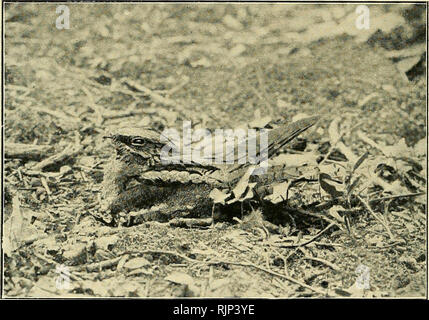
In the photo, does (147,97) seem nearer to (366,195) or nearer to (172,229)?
(172,229)

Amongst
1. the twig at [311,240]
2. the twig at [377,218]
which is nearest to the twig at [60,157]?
the twig at [311,240]

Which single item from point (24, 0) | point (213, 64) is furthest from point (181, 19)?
point (24, 0)

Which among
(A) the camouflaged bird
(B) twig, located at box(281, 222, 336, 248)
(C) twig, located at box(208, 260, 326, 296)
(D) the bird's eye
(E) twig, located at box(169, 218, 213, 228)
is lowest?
(C) twig, located at box(208, 260, 326, 296)

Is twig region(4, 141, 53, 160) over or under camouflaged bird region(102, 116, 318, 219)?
over

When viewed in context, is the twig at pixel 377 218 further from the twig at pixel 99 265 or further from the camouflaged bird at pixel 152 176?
the twig at pixel 99 265

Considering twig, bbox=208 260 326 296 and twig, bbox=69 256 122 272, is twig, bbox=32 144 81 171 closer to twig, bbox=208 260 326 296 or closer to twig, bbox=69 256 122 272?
twig, bbox=69 256 122 272

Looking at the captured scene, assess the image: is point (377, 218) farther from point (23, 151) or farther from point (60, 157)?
point (23, 151)

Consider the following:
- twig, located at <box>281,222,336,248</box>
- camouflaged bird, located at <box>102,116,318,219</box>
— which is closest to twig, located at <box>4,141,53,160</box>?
camouflaged bird, located at <box>102,116,318,219</box>
